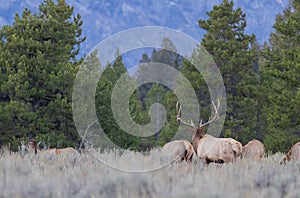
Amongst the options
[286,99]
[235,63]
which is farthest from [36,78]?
[286,99]

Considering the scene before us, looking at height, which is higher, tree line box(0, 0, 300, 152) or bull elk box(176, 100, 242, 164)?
tree line box(0, 0, 300, 152)

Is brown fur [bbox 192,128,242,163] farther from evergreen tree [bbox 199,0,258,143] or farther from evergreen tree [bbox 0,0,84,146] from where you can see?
evergreen tree [bbox 199,0,258,143]

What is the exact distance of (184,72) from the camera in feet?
86.9

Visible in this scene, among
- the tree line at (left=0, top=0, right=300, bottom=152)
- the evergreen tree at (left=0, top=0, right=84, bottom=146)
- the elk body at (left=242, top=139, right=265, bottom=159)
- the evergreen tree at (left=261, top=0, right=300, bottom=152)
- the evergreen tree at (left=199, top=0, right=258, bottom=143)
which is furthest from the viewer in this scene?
the evergreen tree at (left=199, top=0, right=258, bottom=143)

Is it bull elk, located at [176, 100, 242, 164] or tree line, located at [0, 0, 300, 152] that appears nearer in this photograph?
bull elk, located at [176, 100, 242, 164]

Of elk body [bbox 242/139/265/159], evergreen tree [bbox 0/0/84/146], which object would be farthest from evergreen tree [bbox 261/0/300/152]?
elk body [bbox 242/139/265/159]

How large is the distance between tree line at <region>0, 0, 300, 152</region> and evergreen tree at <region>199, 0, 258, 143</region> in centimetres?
5

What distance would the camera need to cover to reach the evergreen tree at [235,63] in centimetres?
2425

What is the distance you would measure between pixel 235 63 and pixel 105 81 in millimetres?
6248

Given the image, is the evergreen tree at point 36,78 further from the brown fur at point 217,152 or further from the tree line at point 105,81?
the brown fur at point 217,152

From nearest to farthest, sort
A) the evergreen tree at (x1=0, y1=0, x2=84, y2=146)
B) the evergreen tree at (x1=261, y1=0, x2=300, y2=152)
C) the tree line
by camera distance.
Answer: the evergreen tree at (x1=261, y1=0, x2=300, y2=152)
the tree line
the evergreen tree at (x1=0, y1=0, x2=84, y2=146)

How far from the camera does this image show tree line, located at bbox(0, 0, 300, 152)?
2039cm

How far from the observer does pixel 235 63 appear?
2433cm

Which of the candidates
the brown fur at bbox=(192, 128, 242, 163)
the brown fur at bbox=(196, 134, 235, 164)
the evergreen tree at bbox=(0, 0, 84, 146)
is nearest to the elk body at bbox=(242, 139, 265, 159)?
the brown fur at bbox=(192, 128, 242, 163)
